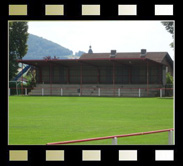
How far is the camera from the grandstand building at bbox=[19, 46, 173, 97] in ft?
128

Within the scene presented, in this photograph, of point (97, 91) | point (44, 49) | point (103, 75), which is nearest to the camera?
point (97, 91)

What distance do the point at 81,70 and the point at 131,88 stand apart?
20.8ft

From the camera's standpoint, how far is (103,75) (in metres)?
43.4

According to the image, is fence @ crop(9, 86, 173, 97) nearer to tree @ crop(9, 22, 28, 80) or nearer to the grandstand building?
the grandstand building

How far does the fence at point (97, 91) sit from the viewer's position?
36469 millimetres

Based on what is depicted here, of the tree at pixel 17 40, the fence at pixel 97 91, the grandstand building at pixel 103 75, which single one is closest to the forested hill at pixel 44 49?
the tree at pixel 17 40

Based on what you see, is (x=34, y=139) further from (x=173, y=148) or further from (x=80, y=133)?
(x=173, y=148)

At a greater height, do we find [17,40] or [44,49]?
[44,49]

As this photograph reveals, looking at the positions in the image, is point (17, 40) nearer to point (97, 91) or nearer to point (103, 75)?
point (103, 75)

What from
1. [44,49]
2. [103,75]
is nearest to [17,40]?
[103,75]

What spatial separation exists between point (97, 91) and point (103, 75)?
3903 millimetres

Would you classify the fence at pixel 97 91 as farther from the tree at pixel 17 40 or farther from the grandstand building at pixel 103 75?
the tree at pixel 17 40

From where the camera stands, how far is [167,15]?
14.5ft
